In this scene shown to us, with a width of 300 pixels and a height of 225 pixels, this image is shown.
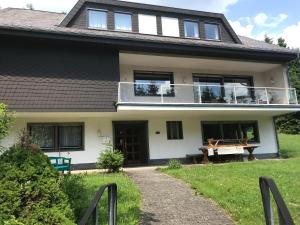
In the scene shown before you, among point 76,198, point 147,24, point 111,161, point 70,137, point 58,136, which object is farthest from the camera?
point 147,24

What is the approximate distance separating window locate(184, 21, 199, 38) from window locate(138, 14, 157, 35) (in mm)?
2018

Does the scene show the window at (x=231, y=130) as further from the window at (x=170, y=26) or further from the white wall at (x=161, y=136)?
the window at (x=170, y=26)

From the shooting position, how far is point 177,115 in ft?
57.7

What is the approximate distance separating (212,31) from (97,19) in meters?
7.16

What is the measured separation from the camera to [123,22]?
17547 mm

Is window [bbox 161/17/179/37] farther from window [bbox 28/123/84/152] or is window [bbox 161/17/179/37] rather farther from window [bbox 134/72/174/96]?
window [bbox 28/123/84/152]

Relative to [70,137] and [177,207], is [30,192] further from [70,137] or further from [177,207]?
[70,137]

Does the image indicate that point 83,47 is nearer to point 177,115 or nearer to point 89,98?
point 89,98

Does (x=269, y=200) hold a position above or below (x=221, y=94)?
below

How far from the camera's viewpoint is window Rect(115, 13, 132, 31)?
Answer: 17391 mm

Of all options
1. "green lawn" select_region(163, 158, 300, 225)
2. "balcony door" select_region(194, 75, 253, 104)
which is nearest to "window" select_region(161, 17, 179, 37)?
"balcony door" select_region(194, 75, 253, 104)

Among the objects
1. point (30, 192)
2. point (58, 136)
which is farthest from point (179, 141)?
point (30, 192)

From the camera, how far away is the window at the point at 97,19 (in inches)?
662

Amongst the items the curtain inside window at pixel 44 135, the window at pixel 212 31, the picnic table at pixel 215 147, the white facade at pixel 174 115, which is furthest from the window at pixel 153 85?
the curtain inside window at pixel 44 135
